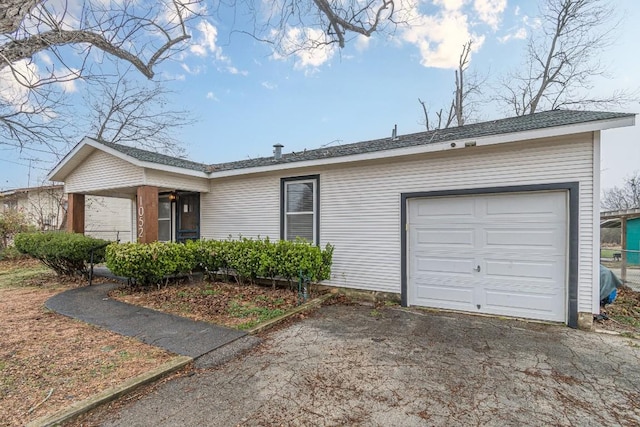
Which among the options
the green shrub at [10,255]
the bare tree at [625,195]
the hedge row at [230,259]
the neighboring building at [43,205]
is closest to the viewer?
the hedge row at [230,259]

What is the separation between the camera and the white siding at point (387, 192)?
4.74 m

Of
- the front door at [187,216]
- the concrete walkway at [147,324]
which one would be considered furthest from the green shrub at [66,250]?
the front door at [187,216]

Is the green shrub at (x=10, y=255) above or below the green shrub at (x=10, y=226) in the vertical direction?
below

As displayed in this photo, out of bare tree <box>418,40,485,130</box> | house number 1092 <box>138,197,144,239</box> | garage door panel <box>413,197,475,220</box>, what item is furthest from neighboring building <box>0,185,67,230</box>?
bare tree <box>418,40,485,130</box>

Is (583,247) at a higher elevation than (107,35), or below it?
below

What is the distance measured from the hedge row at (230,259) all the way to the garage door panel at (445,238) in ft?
6.18

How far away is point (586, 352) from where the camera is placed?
3902 millimetres

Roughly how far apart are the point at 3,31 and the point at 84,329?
3927 mm

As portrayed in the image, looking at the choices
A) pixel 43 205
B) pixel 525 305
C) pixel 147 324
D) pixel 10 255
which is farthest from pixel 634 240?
pixel 43 205

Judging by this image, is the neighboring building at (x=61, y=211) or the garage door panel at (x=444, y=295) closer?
the garage door panel at (x=444, y=295)

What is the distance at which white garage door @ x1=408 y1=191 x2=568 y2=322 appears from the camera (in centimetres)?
497

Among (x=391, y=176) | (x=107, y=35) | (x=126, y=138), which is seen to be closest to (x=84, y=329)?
(x=107, y=35)

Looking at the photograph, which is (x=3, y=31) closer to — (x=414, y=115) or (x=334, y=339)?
(x=334, y=339)

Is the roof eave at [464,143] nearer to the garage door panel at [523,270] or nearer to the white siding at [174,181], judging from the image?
the white siding at [174,181]
